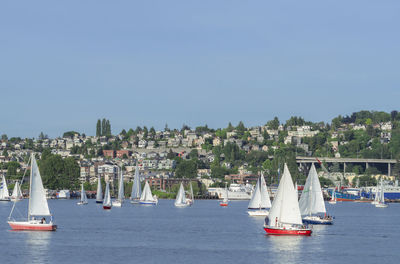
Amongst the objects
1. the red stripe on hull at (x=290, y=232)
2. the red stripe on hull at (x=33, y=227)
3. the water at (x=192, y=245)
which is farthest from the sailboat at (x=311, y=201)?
the red stripe on hull at (x=33, y=227)

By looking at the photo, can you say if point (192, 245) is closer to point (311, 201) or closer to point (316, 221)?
point (311, 201)

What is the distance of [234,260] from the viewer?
58.7 metres

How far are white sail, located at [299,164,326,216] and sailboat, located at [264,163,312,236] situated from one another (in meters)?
17.0

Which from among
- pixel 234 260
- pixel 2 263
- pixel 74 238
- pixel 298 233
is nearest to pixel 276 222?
pixel 298 233

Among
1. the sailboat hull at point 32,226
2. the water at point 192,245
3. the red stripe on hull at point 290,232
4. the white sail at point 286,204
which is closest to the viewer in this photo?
the water at point 192,245

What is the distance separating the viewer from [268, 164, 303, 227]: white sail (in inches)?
Result: 2660

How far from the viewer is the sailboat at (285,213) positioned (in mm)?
67625

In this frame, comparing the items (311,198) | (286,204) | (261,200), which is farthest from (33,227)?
(261,200)

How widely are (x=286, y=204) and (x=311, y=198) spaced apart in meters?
21.8

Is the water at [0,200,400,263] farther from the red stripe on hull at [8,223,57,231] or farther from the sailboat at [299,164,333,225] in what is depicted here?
the sailboat at [299,164,333,225]

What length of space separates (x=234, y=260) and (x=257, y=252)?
464 centimetres

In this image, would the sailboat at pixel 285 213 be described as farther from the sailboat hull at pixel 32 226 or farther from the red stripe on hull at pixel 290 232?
the sailboat hull at pixel 32 226

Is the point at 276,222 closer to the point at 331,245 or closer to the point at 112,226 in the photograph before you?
the point at 331,245

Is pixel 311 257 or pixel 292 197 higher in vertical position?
pixel 292 197
